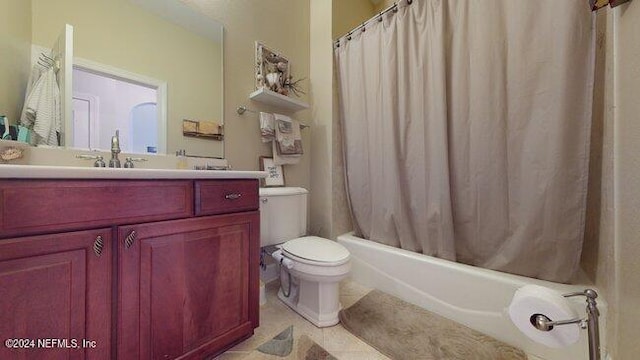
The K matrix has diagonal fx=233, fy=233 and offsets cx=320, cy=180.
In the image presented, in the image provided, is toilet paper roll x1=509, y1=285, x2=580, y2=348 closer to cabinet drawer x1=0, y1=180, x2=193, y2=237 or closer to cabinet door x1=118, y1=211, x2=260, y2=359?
cabinet door x1=118, y1=211, x2=260, y2=359

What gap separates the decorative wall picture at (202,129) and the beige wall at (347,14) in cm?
122

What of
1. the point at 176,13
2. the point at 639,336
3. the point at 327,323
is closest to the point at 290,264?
the point at 327,323

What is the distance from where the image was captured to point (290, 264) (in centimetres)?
128

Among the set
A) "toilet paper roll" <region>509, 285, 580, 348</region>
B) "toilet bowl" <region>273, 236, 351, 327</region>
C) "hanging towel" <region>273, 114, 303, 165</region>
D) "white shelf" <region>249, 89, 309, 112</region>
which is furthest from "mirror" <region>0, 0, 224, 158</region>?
"toilet paper roll" <region>509, 285, 580, 348</region>

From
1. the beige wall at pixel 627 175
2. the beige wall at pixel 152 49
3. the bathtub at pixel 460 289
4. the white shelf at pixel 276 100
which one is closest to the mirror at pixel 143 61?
the beige wall at pixel 152 49

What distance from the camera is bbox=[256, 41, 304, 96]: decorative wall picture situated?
1.65 meters

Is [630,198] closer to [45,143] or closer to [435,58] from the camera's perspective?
[435,58]

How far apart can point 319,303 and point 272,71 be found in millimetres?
1595

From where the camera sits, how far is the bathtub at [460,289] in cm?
101

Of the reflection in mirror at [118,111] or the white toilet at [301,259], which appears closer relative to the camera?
the reflection in mirror at [118,111]

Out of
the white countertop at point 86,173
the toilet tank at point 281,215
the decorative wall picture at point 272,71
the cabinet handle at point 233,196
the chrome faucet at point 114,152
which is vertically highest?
the decorative wall picture at point 272,71

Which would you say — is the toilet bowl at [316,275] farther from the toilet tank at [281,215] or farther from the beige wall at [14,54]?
the beige wall at [14,54]

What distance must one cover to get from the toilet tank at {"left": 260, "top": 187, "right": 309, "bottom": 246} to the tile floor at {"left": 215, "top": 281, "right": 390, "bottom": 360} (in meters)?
0.40

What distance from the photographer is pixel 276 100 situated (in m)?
1.69
